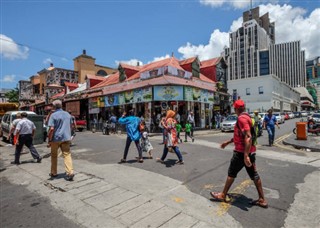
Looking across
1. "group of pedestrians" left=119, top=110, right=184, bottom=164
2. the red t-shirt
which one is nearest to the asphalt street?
"group of pedestrians" left=119, top=110, right=184, bottom=164

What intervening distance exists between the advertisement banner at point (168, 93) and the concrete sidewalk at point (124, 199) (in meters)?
13.4

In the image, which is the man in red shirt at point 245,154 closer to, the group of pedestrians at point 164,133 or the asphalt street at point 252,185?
the asphalt street at point 252,185

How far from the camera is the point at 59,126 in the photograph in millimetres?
5625

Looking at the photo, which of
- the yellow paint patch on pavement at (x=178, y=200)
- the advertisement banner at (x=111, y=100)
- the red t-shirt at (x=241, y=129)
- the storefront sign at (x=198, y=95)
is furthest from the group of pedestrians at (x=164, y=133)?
the advertisement banner at (x=111, y=100)

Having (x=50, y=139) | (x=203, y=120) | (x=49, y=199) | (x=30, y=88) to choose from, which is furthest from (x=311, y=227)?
(x=30, y=88)

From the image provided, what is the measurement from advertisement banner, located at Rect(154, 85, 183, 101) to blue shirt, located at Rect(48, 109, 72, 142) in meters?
14.0

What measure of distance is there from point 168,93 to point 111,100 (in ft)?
25.4

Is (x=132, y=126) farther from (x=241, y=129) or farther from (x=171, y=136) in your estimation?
(x=241, y=129)

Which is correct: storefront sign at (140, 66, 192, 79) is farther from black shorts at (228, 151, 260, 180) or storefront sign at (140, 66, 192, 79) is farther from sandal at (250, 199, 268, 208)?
sandal at (250, 199, 268, 208)

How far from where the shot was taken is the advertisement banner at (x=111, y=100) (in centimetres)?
2375

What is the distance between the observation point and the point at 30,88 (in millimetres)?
50500

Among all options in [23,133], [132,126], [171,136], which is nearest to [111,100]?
[23,133]

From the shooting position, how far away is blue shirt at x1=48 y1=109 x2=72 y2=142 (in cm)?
558

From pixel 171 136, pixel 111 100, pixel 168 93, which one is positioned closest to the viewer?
pixel 171 136
